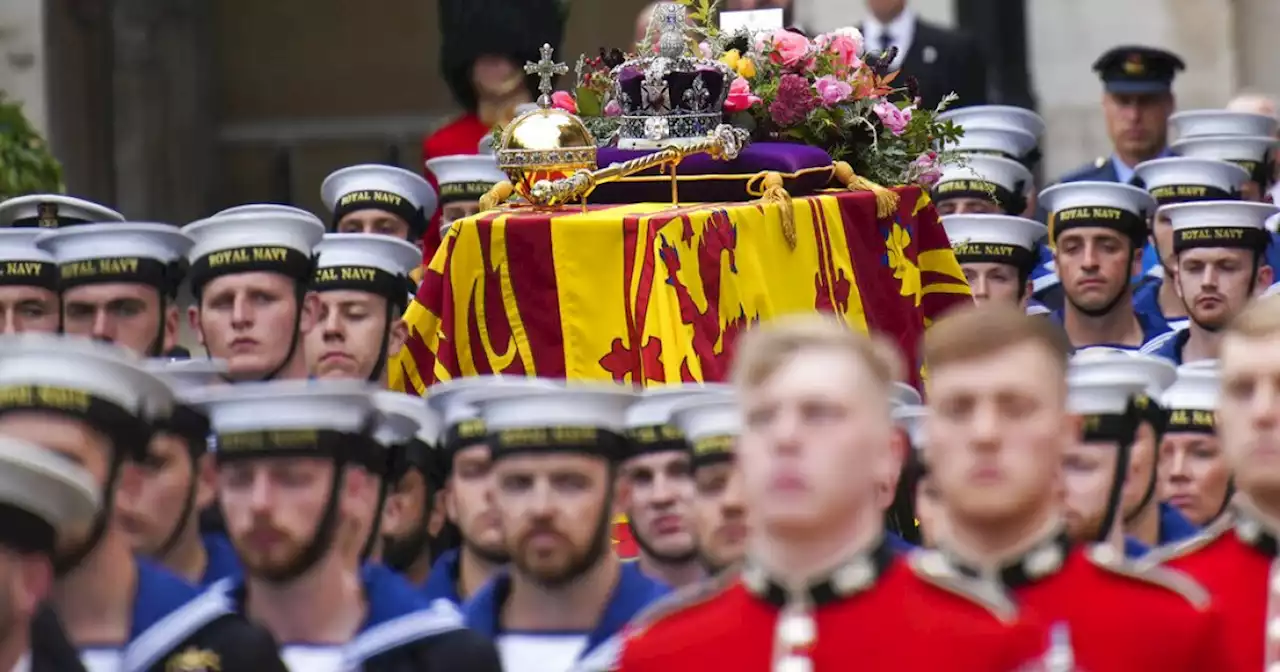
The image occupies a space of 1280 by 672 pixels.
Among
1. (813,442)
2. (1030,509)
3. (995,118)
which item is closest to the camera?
(813,442)

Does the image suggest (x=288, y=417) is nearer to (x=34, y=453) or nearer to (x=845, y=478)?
(x=34, y=453)

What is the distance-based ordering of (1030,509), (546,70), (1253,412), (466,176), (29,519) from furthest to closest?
(466,176) → (546,70) → (1253,412) → (1030,509) → (29,519)

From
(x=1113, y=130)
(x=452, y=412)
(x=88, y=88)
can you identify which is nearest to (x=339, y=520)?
(x=452, y=412)

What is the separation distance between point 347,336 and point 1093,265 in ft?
8.60

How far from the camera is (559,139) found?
894 centimetres

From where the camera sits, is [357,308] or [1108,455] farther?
[357,308]

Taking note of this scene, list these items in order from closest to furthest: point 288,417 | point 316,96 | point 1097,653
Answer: point 1097,653, point 288,417, point 316,96

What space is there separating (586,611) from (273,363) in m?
2.47

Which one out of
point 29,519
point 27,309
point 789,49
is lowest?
point 29,519

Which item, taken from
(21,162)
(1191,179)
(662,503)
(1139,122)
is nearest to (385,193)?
(1191,179)

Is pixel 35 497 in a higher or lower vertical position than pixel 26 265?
lower

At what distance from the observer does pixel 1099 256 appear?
10.1m

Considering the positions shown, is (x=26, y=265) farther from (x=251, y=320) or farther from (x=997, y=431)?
(x=997, y=431)

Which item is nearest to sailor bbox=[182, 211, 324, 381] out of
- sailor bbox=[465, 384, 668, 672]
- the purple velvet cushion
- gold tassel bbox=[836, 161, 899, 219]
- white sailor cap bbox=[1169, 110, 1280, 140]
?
the purple velvet cushion
